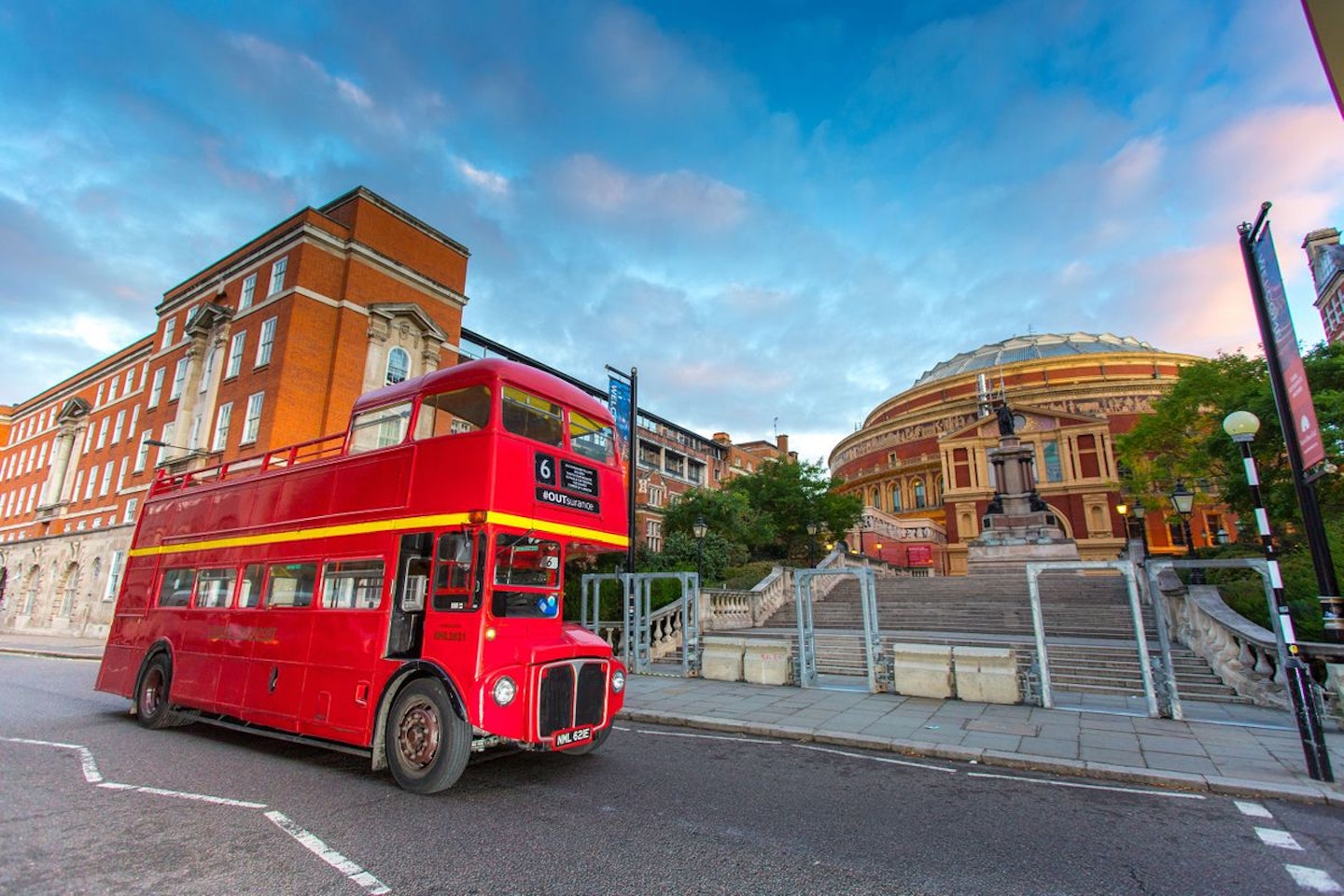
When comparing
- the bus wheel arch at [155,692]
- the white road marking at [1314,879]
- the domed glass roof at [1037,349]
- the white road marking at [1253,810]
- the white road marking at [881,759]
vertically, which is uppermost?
the domed glass roof at [1037,349]

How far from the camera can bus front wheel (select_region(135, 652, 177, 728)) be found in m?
9.39

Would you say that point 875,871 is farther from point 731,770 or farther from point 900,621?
point 900,621

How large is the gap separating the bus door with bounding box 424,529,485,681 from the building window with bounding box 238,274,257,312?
29.7 metres

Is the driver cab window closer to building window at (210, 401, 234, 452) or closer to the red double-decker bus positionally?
the red double-decker bus

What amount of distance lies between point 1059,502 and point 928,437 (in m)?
16.3

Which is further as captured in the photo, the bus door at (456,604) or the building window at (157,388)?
the building window at (157,388)

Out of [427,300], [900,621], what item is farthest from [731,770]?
[427,300]

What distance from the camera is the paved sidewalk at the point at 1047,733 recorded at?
6.71 meters

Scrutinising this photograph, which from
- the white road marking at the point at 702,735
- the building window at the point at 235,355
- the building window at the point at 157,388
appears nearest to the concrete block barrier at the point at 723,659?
the white road marking at the point at 702,735

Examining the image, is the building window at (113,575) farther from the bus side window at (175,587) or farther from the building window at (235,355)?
the bus side window at (175,587)

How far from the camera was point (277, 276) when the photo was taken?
1108 inches

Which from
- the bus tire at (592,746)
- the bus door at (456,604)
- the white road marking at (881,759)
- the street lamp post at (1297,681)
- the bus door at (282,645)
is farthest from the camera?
the bus door at (282,645)

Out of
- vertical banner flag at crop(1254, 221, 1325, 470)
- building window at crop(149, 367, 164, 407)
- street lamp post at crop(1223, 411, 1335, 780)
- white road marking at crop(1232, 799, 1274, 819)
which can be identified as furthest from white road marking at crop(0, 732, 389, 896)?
building window at crop(149, 367, 164, 407)

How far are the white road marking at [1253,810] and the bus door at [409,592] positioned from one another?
826cm
